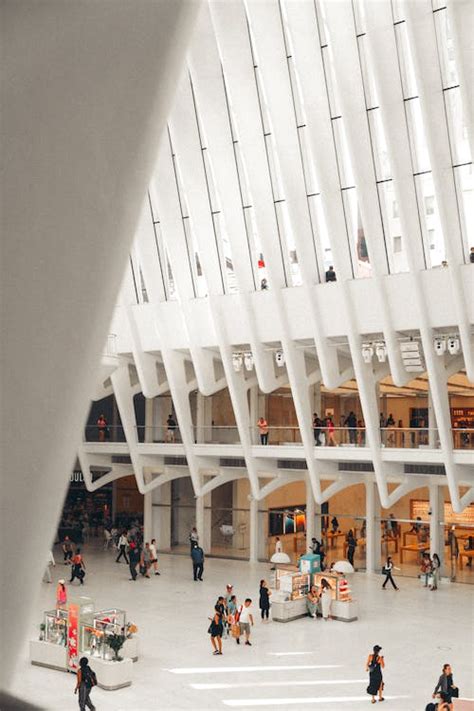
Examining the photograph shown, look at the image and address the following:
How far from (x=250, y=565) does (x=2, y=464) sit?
28826 mm

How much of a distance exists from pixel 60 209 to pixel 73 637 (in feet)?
53.4

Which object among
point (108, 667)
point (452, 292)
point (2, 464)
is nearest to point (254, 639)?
point (108, 667)

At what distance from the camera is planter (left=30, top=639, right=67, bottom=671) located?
15867 millimetres

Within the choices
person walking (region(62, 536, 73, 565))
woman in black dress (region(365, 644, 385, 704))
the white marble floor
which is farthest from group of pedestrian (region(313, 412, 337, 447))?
woman in black dress (region(365, 644, 385, 704))

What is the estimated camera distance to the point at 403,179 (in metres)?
19.9

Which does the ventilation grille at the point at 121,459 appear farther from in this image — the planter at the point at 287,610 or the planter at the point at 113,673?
the planter at the point at 113,673

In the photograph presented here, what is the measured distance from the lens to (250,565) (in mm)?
28719

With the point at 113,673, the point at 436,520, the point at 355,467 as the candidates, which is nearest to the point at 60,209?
the point at 113,673

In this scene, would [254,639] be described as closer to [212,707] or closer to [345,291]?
[212,707]

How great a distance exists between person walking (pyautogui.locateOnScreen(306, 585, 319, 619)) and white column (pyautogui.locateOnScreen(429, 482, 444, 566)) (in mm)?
6327

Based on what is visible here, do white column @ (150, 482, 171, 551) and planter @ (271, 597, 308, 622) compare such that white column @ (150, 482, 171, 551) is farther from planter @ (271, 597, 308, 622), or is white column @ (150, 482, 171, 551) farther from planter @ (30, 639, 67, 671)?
planter @ (30, 639, 67, 671)

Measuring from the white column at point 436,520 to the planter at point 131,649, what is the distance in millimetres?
12296

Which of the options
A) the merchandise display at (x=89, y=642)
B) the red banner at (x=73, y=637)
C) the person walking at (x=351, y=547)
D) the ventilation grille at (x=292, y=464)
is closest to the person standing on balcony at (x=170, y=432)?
the ventilation grille at (x=292, y=464)

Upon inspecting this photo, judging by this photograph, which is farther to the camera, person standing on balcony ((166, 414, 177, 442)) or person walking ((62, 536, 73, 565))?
person standing on balcony ((166, 414, 177, 442))
